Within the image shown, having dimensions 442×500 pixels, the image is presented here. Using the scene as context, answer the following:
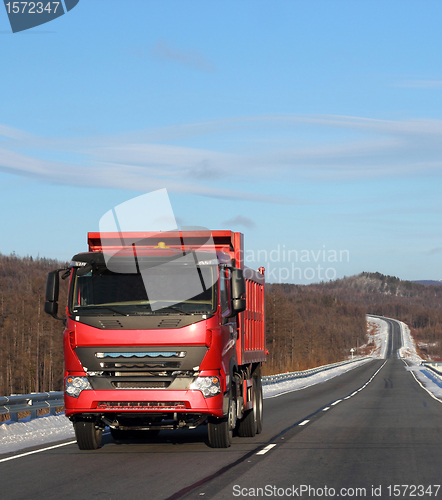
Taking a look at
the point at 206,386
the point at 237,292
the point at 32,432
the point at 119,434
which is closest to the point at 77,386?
the point at 206,386

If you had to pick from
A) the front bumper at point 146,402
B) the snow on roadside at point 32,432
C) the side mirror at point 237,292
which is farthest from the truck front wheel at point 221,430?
the snow on roadside at point 32,432

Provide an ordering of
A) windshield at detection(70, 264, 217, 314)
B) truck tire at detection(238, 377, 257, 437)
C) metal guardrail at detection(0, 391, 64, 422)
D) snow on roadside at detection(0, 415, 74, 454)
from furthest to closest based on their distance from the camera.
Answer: metal guardrail at detection(0, 391, 64, 422) < truck tire at detection(238, 377, 257, 437) < snow on roadside at detection(0, 415, 74, 454) < windshield at detection(70, 264, 217, 314)

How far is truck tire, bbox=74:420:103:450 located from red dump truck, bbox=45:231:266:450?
0.02m

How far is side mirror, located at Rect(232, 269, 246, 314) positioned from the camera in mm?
10555

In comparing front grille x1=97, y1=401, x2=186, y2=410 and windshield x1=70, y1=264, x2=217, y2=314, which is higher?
windshield x1=70, y1=264, x2=217, y2=314

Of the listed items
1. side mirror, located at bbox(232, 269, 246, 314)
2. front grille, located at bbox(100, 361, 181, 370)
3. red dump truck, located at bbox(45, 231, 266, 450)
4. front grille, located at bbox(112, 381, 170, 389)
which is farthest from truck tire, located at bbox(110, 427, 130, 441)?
side mirror, located at bbox(232, 269, 246, 314)

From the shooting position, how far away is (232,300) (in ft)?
35.1

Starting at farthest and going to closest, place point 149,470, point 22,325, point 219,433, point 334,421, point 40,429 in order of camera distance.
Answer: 1. point 22,325
2. point 334,421
3. point 40,429
4. point 219,433
5. point 149,470

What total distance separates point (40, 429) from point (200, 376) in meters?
6.26

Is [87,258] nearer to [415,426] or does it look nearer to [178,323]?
[178,323]

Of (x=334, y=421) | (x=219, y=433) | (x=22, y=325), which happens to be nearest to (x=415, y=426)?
(x=334, y=421)

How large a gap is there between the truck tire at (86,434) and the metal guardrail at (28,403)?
323 cm

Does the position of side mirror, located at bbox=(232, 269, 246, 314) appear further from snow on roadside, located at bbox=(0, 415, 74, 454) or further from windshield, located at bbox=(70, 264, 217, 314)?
snow on roadside, located at bbox=(0, 415, 74, 454)

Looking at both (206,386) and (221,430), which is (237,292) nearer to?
(206,386)
